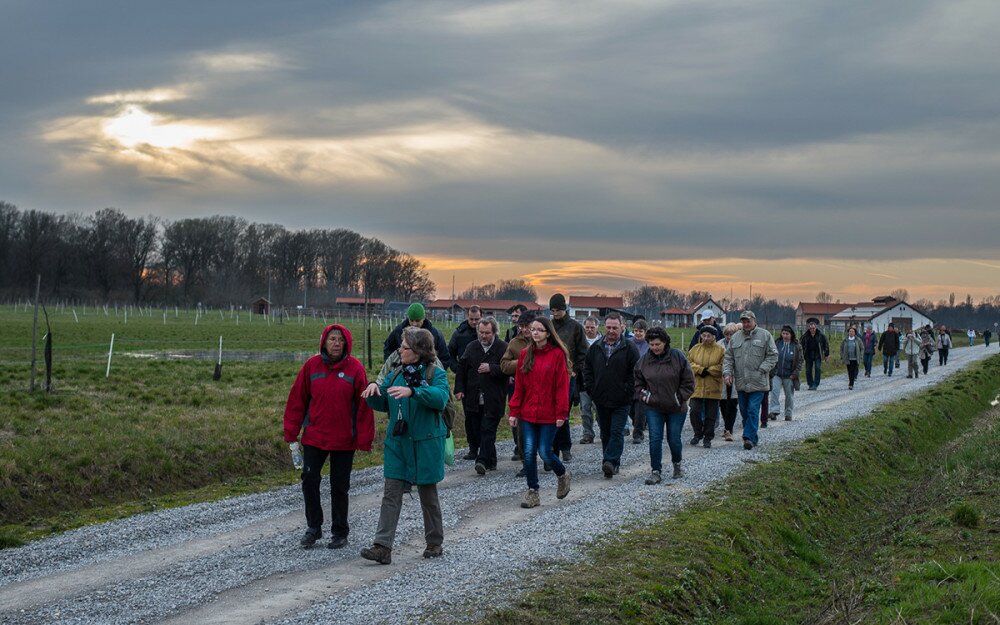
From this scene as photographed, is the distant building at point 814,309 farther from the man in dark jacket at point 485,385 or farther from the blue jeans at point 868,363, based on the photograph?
the man in dark jacket at point 485,385

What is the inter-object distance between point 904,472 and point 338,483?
1167 centimetres

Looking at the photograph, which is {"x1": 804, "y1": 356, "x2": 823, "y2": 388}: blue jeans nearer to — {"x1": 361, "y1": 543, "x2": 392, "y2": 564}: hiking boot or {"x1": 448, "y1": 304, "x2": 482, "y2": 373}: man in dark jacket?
{"x1": 448, "y1": 304, "x2": 482, "y2": 373}: man in dark jacket

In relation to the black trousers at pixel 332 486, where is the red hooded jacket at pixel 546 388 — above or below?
above

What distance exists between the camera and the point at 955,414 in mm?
25250

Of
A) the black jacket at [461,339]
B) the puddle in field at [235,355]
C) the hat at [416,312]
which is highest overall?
the hat at [416,312]

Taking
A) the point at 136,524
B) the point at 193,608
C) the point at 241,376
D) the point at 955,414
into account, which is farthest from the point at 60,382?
the point at 955,414

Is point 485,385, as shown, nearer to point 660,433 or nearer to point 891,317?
point 660,433

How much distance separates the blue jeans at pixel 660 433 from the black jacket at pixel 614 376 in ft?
1.34

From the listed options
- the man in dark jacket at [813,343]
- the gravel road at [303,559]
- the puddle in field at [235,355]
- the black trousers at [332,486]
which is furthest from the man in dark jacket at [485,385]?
the puddle in field at [235,355]

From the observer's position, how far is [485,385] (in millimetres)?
13656

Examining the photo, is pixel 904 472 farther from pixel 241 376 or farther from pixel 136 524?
pixel 241 376

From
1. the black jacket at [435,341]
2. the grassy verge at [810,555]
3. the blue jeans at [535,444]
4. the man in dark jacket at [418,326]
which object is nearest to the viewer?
the grassy verge at [810,555]

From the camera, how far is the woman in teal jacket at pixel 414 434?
8.62m

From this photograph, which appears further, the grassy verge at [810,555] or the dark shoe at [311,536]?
the dark shoe at [311,536]
